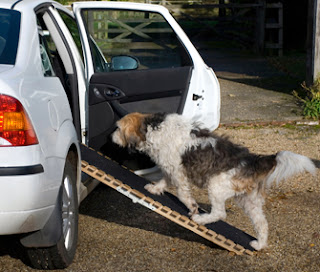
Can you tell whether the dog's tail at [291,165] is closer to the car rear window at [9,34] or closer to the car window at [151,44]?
the car window at [151,44]

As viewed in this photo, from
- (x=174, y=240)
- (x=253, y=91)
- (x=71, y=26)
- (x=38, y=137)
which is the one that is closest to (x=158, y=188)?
(x=174, y=240)

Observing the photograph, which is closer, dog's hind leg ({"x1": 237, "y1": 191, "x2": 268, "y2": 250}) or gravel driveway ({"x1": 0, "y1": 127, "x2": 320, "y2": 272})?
gravel driveway ({"x1": 0, "y1": 127, "x2": 320, "y2": 272})

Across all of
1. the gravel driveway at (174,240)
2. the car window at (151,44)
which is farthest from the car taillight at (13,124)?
the car window at (151,44)

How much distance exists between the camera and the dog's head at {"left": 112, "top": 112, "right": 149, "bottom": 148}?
5.17 metres

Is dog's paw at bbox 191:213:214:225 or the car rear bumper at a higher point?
the car rear bumper

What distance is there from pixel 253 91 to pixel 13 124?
9.95 m

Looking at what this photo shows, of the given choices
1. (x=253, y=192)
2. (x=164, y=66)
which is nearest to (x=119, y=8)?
(x=164, y=66)

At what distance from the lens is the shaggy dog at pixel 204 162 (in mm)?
4941

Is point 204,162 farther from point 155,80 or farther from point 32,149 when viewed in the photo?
point 32,149

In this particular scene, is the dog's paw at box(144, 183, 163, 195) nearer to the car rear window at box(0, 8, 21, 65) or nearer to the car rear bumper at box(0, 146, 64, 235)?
the car rear bumper at box(0, 146, 64, 235)

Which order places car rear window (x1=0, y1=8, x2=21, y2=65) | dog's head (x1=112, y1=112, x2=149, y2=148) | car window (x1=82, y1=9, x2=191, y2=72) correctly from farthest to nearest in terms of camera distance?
car window (x1=82, y1=9, x2=191, y2=72), dog's head (x1=112, y1=112, x2=149, y2=148), car rear window (x1=0, y1=8, x2=21, y2=65)

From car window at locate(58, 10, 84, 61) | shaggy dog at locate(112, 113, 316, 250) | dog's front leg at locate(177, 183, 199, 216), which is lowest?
dog's front leg at locate(177, 183, 199, 216)

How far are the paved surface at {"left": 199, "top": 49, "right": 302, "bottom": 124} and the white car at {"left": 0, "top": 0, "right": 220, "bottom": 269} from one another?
3834mm

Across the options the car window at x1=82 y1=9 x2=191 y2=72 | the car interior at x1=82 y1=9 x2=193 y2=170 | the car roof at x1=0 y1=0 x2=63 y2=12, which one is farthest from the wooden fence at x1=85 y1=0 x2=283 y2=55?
the car roof at x1=0 y1=0 x2=63 y2=12
